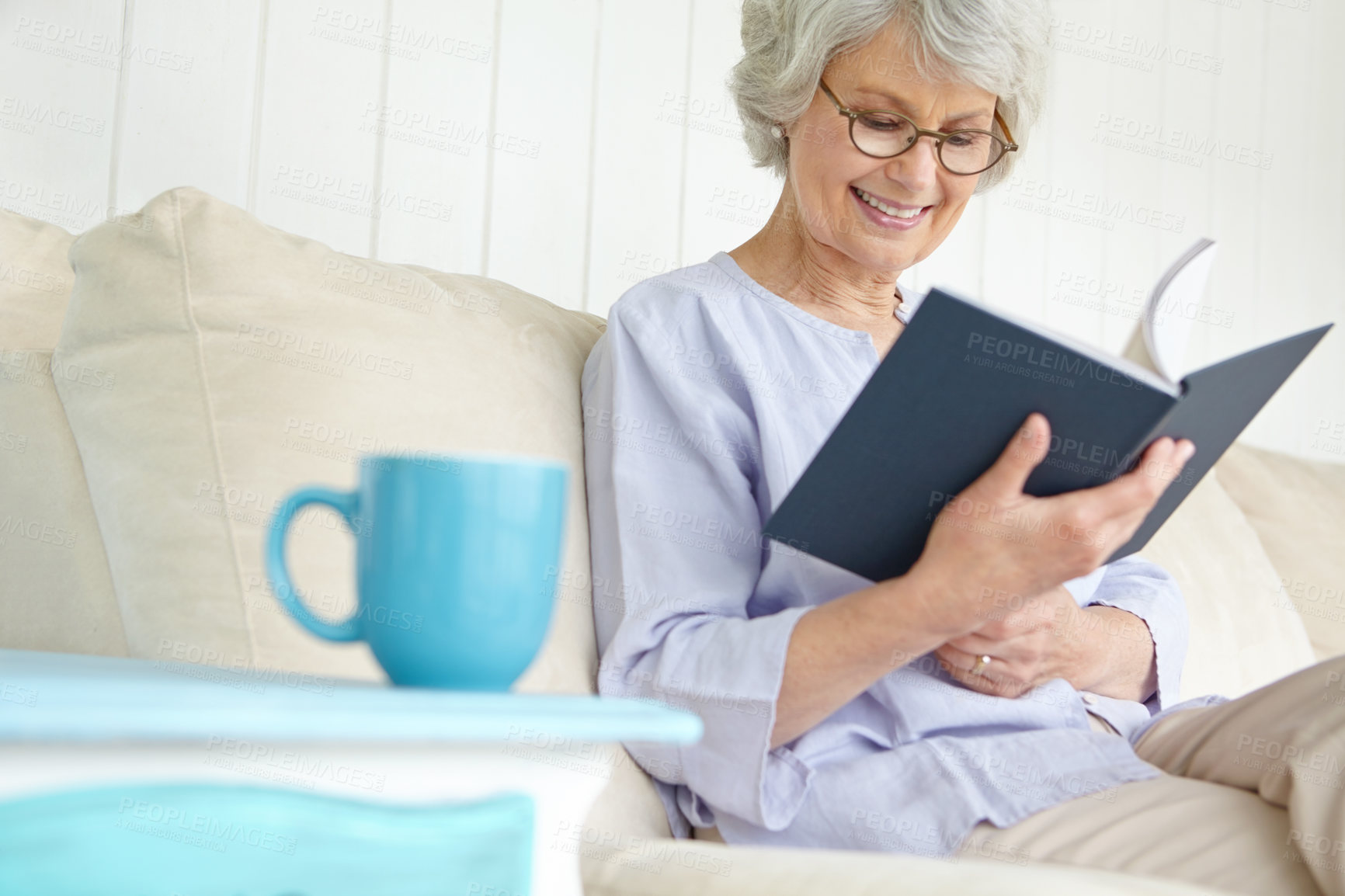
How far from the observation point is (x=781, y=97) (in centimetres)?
121

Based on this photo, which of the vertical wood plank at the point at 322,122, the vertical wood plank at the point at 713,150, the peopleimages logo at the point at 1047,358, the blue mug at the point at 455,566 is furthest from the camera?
the vertical wood plank at the point at 713,150

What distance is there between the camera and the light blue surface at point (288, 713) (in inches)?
10.6

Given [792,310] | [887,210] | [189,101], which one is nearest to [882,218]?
[887,210]

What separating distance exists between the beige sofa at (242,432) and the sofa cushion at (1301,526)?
3.49ft

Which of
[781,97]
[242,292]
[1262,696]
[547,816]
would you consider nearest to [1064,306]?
[781,97]

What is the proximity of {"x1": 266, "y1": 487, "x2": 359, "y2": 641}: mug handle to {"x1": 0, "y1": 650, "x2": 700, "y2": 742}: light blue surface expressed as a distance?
51 mm

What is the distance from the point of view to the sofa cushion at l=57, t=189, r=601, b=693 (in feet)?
2.61

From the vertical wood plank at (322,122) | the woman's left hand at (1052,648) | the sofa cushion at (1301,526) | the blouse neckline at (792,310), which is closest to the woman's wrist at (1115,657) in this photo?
the woman's left hand at (1052,648)

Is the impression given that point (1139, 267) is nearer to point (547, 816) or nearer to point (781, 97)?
point (781, 97)

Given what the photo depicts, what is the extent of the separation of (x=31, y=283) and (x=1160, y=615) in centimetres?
111

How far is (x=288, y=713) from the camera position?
0.93 feet

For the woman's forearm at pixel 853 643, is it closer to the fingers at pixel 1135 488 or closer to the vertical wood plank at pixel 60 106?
the fingers at pixel 1135 488

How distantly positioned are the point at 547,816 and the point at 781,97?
1002 millimetres

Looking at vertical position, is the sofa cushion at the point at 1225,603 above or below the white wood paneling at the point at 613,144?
below
